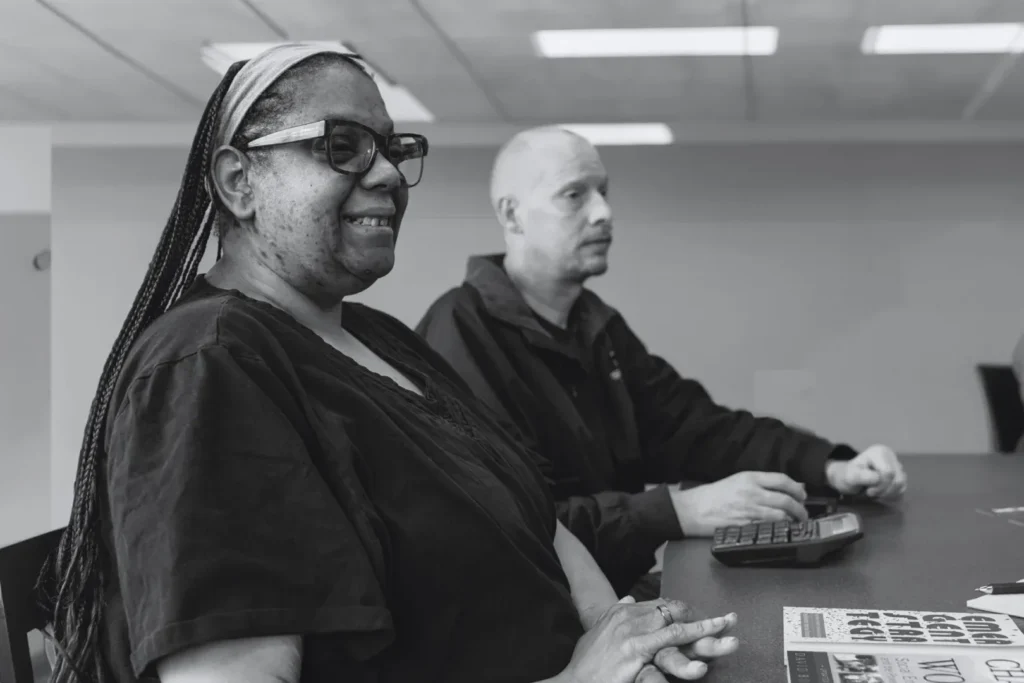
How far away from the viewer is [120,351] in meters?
1.01

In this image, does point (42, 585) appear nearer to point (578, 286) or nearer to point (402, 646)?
point (402, 646)

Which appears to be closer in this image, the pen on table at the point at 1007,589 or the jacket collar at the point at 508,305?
the pen on table at the point at 1007,589

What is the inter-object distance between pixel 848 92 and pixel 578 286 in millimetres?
3841

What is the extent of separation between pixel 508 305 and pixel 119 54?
11.4 feet

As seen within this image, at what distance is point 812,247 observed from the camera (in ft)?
21.0

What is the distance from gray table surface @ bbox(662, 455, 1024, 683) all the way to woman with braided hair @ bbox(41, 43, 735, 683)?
8 cm

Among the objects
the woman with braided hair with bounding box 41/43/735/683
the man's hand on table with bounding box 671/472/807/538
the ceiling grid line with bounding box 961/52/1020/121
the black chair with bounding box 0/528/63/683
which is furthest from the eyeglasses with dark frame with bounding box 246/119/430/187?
the ceiling grid line with bounding box 961/52/1020/121

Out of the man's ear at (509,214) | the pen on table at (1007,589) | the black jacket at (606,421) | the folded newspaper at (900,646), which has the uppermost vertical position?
the man's ear at (509,214)

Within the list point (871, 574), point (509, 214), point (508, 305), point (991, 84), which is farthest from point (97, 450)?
point (991, 84)

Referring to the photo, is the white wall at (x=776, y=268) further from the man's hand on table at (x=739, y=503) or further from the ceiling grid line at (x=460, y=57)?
the man's hand on table at (x=739, y=503)

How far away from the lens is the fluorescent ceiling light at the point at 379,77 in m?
4.45

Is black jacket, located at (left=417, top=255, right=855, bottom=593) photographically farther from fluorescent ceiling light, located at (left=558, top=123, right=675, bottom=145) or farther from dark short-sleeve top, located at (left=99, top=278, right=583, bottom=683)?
fluorescent ceiling light, located at (left=558, top=123, right=675, bottom=145)

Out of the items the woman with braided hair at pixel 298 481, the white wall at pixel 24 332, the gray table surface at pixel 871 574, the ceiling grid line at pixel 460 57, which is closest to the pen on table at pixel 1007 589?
the gray table surface at pixel 871 574

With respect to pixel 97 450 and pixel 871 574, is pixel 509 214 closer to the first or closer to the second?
pixel 871 574
